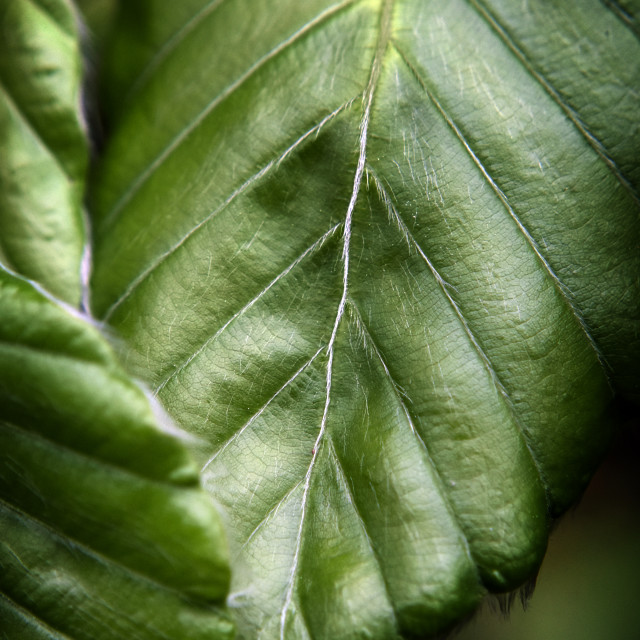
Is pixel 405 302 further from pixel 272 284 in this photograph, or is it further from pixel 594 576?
pixel 594 576

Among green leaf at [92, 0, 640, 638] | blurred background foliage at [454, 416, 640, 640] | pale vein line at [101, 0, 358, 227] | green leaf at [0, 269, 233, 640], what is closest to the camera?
green leaf at [0, 269, 233, 640]

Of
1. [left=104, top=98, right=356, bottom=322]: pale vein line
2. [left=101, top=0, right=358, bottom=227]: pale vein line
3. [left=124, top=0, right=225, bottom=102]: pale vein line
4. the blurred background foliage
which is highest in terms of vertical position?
[left=124, top=0, right=225, bottom=102]: pale vein line

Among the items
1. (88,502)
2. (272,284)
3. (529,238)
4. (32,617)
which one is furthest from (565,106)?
(32,617)

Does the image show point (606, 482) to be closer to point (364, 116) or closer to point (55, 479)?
point (364, 116)

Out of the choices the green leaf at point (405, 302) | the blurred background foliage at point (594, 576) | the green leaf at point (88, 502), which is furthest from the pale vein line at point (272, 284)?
the blurred background foliage at point (594, 576)

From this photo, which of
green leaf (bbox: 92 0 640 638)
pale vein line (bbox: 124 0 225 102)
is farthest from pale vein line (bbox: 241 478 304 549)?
pale vein line (bbox: 124 0 225 102)

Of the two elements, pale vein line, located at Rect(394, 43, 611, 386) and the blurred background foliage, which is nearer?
pale vein line, located at Rect(394, 43, 611, 386)

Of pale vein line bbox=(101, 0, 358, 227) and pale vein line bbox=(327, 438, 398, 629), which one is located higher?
pale vein line bbox=(101, 0, 358, 227)

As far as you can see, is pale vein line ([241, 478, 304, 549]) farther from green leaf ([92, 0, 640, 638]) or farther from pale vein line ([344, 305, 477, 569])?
pale vein line ([344, 305, 477, 569])
